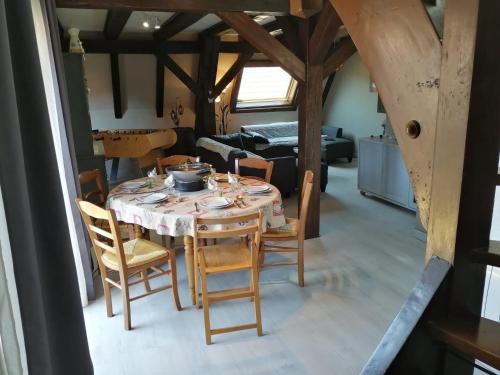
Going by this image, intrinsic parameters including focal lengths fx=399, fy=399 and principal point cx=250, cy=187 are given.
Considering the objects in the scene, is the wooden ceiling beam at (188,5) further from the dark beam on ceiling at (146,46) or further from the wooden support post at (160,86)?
the wooden support post at (160,86)

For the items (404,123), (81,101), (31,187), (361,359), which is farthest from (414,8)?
(81,101)

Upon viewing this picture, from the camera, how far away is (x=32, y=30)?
1030 mm

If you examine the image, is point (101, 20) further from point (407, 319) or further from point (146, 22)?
point (407, 319)

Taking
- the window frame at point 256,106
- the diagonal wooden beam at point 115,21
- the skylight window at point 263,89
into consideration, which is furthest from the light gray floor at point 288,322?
the skylight window at point 263,89

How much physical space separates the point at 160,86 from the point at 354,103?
4.07m

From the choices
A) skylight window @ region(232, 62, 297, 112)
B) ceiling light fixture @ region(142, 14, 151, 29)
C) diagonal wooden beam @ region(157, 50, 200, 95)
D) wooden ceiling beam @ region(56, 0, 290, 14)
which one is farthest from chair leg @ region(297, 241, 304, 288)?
skylight window @ region(232, 62, 297, 112)

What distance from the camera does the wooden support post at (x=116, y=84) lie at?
692 cm

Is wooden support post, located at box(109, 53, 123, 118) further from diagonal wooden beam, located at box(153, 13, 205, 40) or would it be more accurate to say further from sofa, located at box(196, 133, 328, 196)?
sofa, located at box(196, 133, 328, 196)

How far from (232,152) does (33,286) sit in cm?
450

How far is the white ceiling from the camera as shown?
16.4ft

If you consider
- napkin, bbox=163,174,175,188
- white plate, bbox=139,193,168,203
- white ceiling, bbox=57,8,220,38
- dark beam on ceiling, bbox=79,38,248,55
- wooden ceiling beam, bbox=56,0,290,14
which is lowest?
white plate, bbox=139,193,168,203

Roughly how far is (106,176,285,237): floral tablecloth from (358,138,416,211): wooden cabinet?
2.56 m

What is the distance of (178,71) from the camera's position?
7.20 metres

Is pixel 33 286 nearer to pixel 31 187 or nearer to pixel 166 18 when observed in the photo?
pixel 31 187
